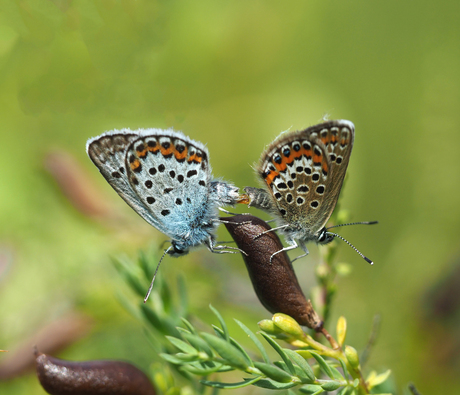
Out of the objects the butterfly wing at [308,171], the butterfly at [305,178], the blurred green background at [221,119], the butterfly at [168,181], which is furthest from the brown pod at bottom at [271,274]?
the blurred green background at [221,119]

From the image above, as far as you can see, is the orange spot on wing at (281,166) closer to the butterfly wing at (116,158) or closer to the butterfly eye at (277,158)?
the butterfly eye at (277,158)

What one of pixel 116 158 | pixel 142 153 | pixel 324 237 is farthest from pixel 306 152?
pixel 116 158

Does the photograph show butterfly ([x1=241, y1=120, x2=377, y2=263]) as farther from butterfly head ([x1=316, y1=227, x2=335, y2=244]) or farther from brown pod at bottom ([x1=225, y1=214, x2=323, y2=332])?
brown pod at bottom ([x1=225, y1=214, x2=323, y2=332])

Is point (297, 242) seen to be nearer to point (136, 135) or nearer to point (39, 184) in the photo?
point (136, 135)

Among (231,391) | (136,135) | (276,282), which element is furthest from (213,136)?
(276,282)

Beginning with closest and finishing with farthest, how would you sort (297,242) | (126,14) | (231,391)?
(297,242)
(231,391)
(126,14)
